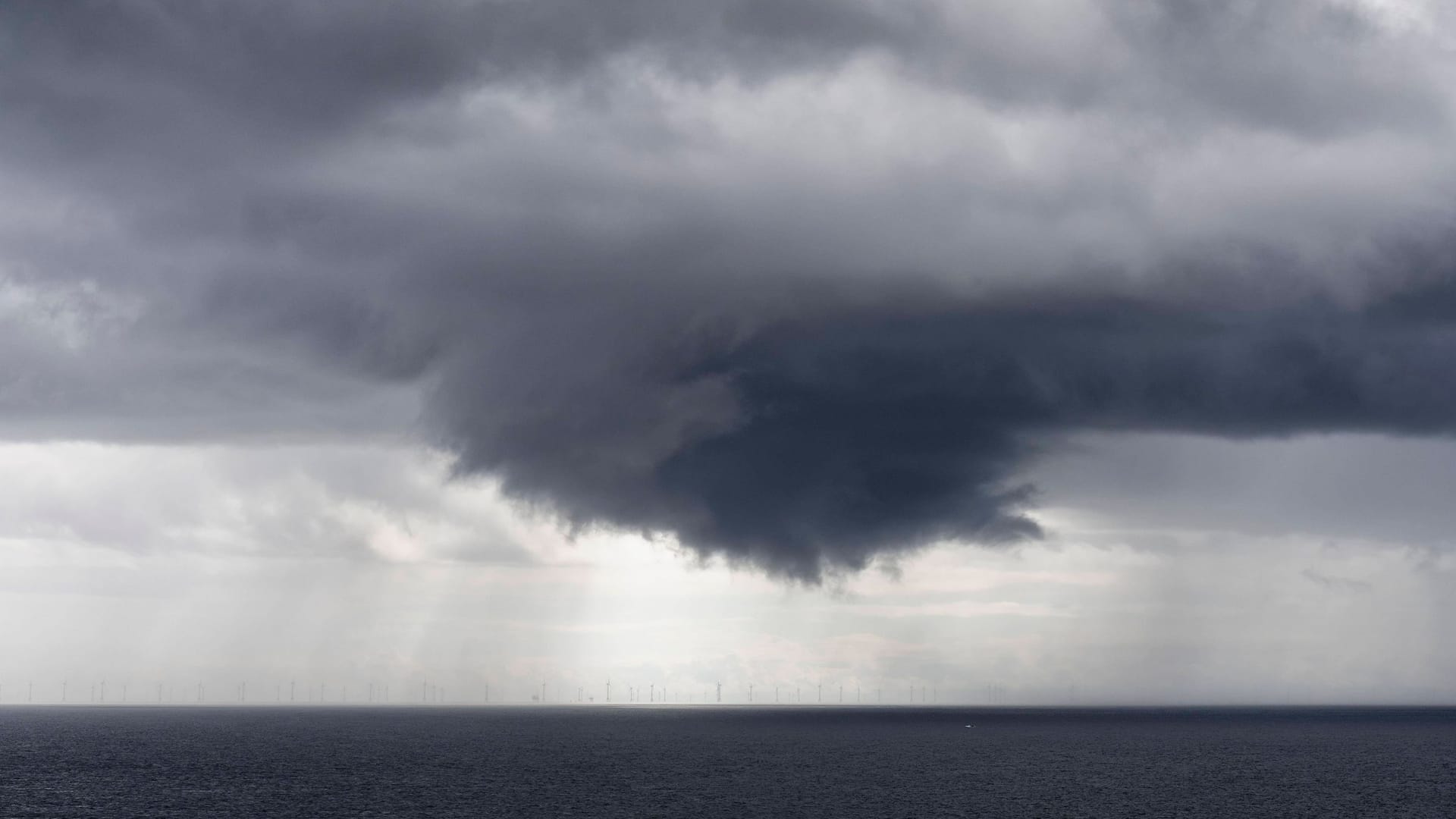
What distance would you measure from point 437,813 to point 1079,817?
8217 centimetres

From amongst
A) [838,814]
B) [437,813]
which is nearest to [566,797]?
[437,813]

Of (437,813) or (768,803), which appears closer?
(437,813)

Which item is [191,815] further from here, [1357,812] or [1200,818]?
[1357,812]

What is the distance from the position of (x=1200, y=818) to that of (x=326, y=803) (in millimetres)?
117006

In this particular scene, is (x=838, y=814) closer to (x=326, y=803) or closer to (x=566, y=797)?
(x=566, y=797)

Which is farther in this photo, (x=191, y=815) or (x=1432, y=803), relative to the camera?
(x=1432, y=803)

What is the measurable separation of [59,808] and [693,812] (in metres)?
83.7

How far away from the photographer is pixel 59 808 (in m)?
178

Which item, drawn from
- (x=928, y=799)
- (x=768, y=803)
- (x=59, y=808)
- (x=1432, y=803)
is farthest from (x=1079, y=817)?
(x=59, y=808)

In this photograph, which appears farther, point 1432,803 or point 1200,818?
point 1432,803

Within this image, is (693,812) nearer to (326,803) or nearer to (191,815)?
(326,803)

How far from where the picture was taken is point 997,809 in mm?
181000

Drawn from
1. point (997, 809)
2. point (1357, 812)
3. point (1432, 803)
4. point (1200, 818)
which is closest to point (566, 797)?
point (997, 809)

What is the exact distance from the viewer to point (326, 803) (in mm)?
187250
